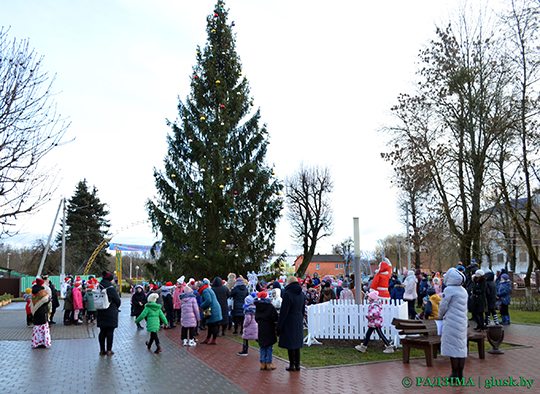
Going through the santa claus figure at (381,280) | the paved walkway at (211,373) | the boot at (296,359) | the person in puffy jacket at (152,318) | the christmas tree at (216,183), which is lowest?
the paved walkway at (211,373)

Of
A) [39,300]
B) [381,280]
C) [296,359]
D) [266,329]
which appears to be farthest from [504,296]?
[39,300]

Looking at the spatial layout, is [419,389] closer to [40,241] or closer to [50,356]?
[50,356]

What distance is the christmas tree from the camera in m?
21.3

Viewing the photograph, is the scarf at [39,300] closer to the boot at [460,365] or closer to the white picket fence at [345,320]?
the white picket fence at [345,320]

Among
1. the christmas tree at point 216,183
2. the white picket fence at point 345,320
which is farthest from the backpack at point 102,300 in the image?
the christmas tree at point 216,183

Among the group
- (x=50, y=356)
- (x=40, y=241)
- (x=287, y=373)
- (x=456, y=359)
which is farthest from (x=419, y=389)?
(x=40, y=241)

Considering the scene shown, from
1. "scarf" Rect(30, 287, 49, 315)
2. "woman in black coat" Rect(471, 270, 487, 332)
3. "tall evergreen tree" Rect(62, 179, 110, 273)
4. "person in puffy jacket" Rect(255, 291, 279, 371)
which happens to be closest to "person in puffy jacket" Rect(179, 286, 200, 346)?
"scarf" Rect(30, 287, 49, 315)

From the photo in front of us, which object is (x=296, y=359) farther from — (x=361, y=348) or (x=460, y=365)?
(x=460, y=365)

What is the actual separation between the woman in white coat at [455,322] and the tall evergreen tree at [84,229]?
5106cm

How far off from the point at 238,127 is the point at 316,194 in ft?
73.1

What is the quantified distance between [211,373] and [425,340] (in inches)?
166

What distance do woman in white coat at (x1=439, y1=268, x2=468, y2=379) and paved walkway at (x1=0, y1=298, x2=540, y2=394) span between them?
0.48m

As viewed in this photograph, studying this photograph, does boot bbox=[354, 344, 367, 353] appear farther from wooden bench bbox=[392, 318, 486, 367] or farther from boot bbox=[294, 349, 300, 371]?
boot bbox=[294, 349, 300, 371]

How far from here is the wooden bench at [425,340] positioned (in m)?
9.28
